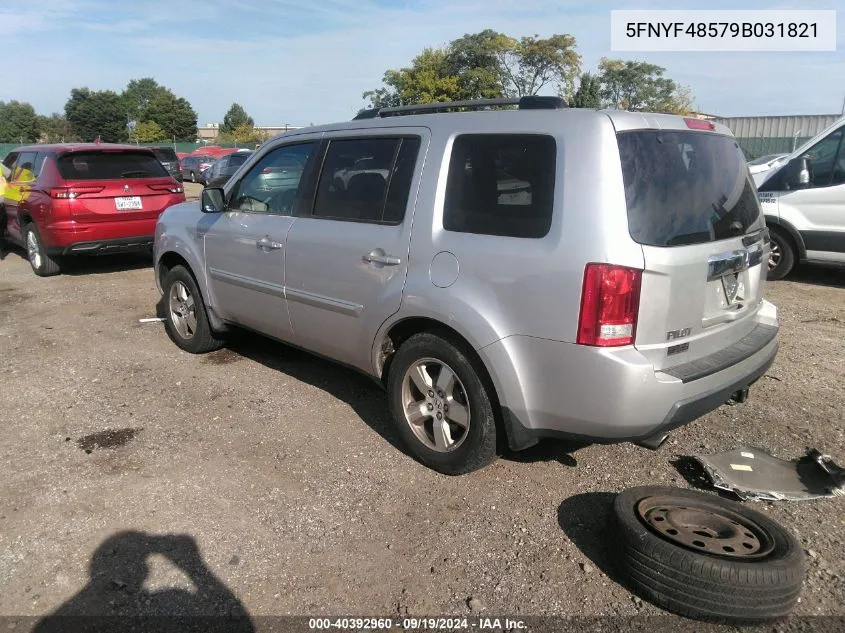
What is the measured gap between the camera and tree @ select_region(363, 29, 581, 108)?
176 feet

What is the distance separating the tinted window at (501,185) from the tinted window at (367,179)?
331 mm

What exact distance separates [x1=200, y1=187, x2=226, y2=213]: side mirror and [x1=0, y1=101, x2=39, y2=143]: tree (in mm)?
87922

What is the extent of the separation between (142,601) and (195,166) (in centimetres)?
3156

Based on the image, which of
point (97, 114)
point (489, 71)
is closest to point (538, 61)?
point (489, 71)

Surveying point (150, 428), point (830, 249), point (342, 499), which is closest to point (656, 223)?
point (342, 499)

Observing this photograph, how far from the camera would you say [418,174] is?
343 centimetres

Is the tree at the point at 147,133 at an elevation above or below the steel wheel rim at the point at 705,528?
above

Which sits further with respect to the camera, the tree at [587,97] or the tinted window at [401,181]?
the tree at [587,97]

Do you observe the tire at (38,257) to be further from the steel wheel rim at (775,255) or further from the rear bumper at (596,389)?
the steel wheel rim at (775,255)

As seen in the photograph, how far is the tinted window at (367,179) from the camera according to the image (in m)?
3.54

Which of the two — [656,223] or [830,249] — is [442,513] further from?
[830,249]

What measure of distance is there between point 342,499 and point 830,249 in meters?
6.80

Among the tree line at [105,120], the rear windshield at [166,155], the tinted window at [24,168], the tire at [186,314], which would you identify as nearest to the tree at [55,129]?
the tree line at [105,120]

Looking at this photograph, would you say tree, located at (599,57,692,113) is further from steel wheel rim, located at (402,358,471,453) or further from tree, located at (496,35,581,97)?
steel wheel rim, located at (402,358,471,453)
